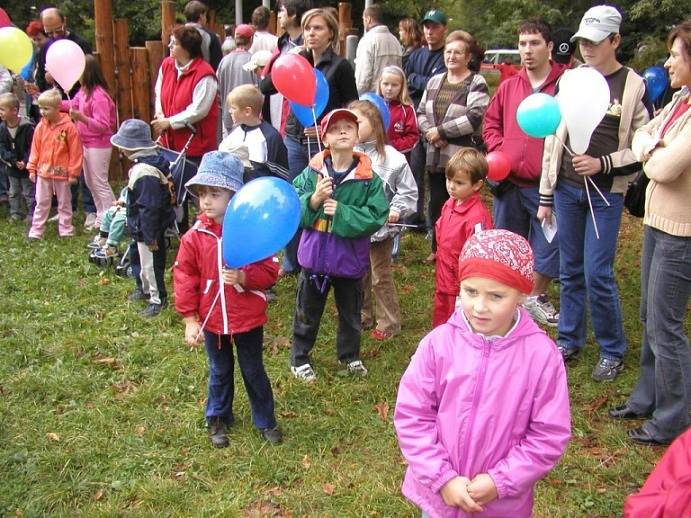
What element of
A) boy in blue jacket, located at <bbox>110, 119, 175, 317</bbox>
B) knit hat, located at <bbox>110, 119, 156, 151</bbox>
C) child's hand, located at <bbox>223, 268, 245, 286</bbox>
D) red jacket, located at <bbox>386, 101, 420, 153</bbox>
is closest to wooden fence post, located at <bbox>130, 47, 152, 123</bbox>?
boy in blue jacket, located at <bbox>110, 119, 175, 317</bbox>

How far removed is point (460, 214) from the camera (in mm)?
4328

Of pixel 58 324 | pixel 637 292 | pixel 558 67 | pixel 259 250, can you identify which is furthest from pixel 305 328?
pixel 637 292

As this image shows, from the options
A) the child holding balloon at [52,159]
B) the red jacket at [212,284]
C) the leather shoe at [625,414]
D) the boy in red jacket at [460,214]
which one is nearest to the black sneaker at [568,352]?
the leather shoe at [625,414]

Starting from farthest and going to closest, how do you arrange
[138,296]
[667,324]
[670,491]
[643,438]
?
1. [138,296]
2. [643,438]
3. [667,324]
4. [670,491]

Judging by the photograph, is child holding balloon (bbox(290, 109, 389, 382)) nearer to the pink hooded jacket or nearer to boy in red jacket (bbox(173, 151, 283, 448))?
boy in red jacket (bbox(173, 151, 283, 448))

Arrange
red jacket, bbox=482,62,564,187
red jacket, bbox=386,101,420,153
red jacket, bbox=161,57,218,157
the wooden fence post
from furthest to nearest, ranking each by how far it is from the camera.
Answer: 1. the wooden fence post
2. red jacket, bbox=386,101,420,153
3. red jacket, bbox=161,57,218,157
4. red jacket, bbox=482,62,564,187

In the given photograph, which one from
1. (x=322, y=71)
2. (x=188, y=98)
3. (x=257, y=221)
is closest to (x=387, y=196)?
(x=322, y=71)

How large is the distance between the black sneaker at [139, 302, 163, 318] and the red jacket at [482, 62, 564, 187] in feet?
10.0

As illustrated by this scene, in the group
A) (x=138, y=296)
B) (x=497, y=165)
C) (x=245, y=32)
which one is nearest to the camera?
(x=497, y=165)

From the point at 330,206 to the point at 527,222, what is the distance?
2.08 meters

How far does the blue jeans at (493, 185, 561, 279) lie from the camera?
5215 millimetres

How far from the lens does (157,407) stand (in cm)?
422

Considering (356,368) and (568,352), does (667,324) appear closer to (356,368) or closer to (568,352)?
(568,352)

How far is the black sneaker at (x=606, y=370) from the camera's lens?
4.50 metres
